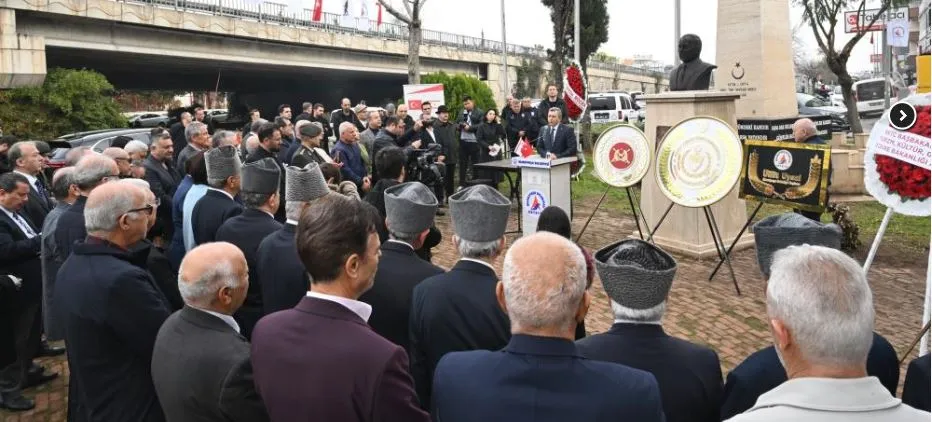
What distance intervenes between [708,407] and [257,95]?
48365 millimetres

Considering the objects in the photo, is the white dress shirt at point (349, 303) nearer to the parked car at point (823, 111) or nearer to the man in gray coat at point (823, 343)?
the man in gray coat at point (823, 343)

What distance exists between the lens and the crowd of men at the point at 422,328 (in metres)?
1.76

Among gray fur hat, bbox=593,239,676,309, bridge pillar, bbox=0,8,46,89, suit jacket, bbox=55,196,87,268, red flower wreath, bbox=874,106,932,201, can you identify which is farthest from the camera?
bridge pillar, bbox=0,8,46,89

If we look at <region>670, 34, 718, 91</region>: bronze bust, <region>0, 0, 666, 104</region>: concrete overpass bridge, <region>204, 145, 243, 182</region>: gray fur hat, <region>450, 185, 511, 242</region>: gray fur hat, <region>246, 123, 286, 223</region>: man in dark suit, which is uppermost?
<region>0, 0, 666, 104</region>: concrete overpass bridge

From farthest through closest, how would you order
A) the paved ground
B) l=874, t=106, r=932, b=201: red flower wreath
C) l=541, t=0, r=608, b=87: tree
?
l=541, t=0, r=608, b=87: tree
the paved ground
l=874, t=106, r=932, b=201: red flower wreath

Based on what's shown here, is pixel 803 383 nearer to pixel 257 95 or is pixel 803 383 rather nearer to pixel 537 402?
pixel 537 402

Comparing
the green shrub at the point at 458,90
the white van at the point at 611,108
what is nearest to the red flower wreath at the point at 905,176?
the green shrub at the point at 458,90

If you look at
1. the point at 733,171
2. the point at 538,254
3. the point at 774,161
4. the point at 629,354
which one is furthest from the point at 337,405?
the point at 774,161

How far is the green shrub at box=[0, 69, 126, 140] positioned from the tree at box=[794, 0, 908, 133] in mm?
23786

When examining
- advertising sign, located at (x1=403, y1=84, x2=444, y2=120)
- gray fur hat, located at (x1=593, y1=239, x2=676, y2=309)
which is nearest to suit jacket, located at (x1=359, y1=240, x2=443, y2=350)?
gray fur hat, located at (x1=593, y1=239, x2=676, y2=309)

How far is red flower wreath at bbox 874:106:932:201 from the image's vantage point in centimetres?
473

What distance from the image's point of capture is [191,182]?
560 centimetres

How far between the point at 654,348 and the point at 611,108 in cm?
3679

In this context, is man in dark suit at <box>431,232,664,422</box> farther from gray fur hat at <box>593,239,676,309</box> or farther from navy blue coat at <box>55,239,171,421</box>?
navy blue coat at <box>55,239,171,421</box>
